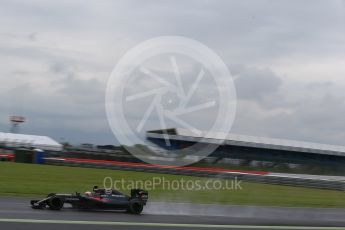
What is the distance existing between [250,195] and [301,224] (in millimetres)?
11561

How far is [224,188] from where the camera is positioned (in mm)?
27766

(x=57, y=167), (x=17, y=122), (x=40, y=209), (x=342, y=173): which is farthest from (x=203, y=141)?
(x=17, y=122)

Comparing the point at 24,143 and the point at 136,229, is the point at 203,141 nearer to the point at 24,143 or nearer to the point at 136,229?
the point at 24,143

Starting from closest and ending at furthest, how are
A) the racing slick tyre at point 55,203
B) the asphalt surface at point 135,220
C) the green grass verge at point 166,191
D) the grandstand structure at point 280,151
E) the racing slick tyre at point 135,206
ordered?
the asphalt surface at point 135,220 < the racing slick tyre at point 55,203 < the racing slick tyre at point 135,206 < the green grass verge at point 166,191 < the grandstand structure at point 280,151

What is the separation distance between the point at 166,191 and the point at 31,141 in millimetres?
44180

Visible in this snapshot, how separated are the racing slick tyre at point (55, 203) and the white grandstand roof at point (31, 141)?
163ft

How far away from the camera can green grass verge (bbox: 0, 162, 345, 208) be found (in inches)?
818

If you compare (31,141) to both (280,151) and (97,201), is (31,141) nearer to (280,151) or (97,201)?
(280,151)

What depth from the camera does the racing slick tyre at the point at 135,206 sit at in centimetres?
1305

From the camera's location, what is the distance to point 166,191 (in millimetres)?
23891

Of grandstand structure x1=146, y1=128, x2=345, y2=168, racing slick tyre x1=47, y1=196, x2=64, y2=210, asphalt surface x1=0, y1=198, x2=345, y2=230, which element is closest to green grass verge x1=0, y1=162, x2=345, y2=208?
asphalt surface x1=0, y1=198, x2=345, y2=230

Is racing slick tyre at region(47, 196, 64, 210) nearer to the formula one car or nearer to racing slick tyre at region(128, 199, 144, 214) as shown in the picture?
the formula one car

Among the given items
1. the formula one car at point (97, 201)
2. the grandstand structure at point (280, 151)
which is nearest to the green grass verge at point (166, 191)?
the formula one car at point (97, 201)

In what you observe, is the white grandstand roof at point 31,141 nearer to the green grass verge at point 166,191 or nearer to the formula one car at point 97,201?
the green grass verge at point 166,191
